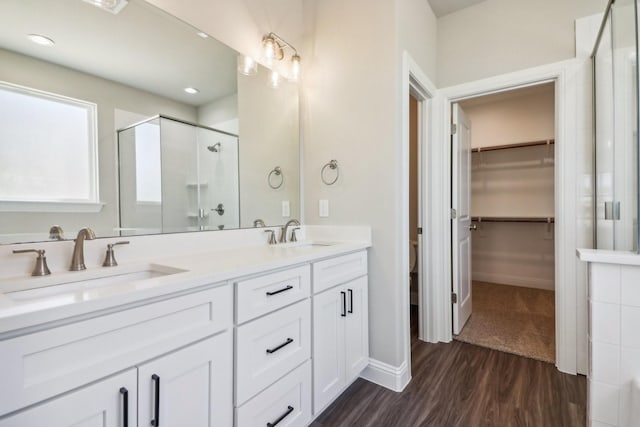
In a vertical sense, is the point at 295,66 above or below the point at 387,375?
above

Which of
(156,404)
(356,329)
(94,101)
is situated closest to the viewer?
(156,404)

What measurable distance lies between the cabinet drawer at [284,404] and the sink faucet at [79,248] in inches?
30.6

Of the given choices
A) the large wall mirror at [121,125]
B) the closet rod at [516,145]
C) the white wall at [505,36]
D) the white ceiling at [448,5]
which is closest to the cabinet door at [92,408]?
the large wall mirror at [121,125]

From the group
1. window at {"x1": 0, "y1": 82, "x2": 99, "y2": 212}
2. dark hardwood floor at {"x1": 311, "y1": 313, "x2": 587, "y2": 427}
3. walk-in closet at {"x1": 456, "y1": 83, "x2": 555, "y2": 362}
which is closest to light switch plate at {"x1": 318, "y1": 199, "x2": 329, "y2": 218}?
dark hardwood floor at {"x1": 311, "y1": 313, "x2": 587, "y2": 427}

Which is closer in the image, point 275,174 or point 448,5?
point 275,174

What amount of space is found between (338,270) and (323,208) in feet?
1.96

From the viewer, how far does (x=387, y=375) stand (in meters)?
1.79

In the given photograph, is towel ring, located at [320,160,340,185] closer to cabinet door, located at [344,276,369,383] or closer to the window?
cabinet door, located at [344,276,369,383]

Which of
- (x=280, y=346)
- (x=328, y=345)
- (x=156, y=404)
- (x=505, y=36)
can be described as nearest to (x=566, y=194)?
(x=505, y=36)

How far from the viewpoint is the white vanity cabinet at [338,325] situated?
1.45 m

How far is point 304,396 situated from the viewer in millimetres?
1357

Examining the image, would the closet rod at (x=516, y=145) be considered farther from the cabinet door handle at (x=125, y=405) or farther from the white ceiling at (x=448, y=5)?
the cabinet door handle at (x=125, y=405)

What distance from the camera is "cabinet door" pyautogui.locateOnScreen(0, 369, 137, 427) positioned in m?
0.64

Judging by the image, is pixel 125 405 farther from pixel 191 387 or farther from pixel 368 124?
pixel 368 124
